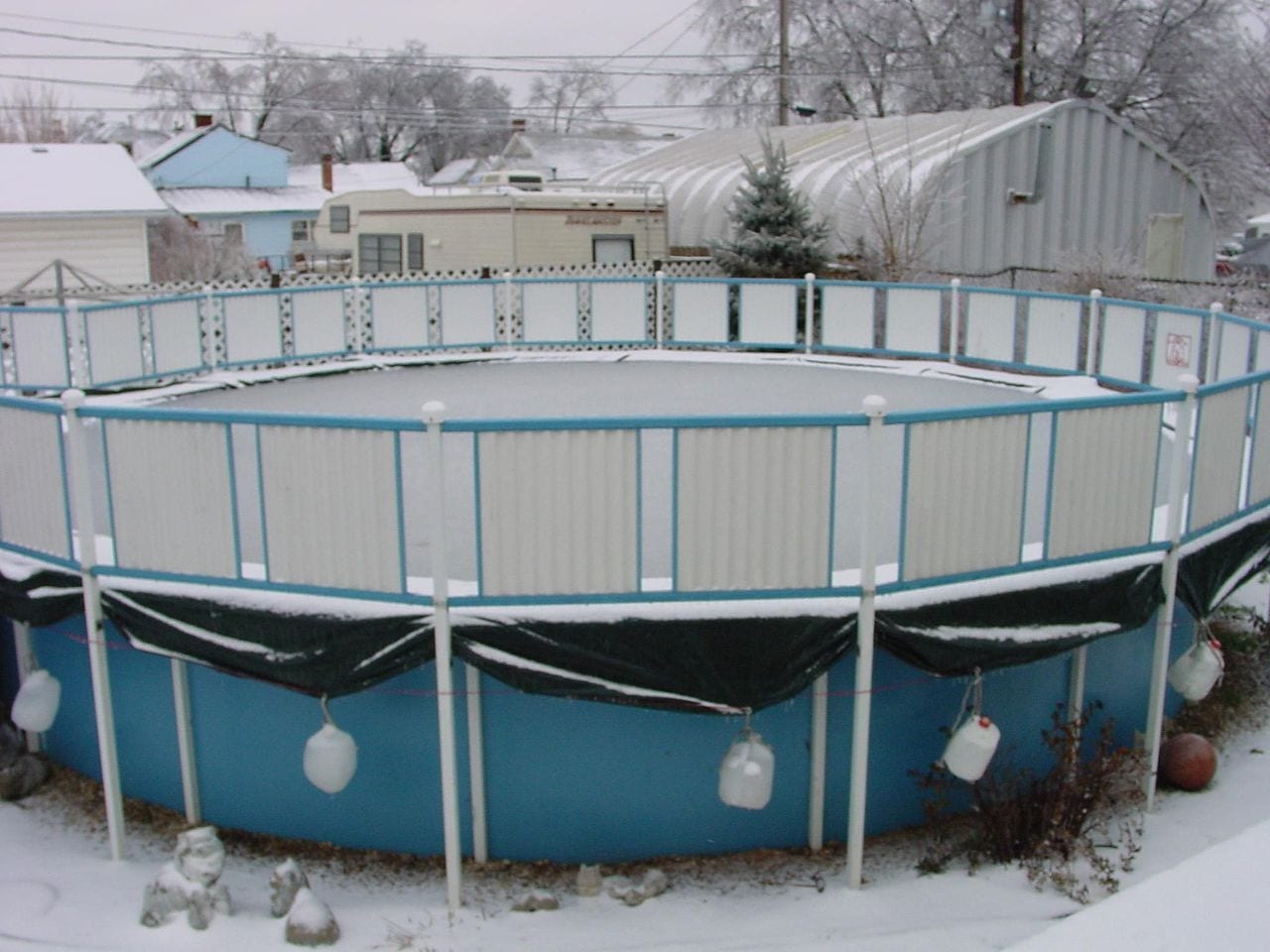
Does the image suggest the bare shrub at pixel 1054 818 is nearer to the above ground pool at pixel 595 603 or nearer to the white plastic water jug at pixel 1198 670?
the above ground pool at pixel 595 603

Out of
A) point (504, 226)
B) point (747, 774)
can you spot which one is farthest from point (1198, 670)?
point (504, 226)

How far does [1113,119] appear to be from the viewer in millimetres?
22375

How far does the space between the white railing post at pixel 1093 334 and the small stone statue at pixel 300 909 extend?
992 cm

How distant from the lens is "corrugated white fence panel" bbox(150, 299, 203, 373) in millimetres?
13359

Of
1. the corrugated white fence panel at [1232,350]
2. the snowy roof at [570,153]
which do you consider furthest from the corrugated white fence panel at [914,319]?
the snowy roof at [570,153]

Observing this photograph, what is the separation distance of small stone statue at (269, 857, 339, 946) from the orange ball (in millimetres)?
4727

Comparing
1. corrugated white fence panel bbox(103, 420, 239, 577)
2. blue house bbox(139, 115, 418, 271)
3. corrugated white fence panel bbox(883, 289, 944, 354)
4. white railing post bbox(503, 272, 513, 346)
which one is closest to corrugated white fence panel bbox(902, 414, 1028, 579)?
corrugated white fence panel bbox(103, 420, 239, 577)

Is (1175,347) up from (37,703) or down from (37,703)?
up

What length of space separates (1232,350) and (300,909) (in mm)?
8926

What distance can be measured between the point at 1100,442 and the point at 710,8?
36029mm

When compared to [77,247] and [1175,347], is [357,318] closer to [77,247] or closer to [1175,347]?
[1175,347]

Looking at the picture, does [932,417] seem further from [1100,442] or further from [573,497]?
[573,497]

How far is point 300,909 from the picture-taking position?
580 cm

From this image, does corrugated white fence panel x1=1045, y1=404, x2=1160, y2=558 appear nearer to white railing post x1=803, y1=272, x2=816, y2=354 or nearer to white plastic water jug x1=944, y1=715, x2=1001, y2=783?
white plastic water jug x1=944, y1=715, x2=1001, y2=783
